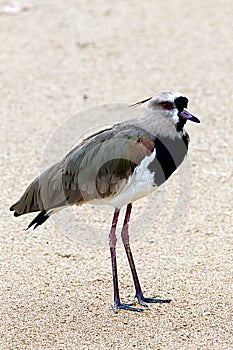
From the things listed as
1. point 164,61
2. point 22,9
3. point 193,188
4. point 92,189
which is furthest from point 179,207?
point 22,9

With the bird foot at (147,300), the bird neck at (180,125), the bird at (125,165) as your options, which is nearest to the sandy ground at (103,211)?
the bird foot at (147,300)

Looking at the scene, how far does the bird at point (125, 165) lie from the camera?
4.08 m

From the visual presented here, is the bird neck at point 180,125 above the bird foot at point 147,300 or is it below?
above

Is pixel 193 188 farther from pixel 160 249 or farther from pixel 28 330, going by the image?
pixel 28 330

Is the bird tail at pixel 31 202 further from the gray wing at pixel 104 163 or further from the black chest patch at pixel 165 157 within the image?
the black chest patch at pixel 165 157

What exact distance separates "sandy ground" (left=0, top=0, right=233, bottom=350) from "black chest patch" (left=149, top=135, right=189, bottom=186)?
79cm

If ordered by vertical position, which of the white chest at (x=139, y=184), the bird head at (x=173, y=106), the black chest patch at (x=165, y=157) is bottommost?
the white chest at (x=139, y=184)

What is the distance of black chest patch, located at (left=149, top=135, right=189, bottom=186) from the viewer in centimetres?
406

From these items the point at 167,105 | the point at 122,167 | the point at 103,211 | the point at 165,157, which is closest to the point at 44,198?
the point at 122,167

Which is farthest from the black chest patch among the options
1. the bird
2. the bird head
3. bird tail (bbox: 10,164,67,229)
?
bird tail (bbox: 10,164,67,229)

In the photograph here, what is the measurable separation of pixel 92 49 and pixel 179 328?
5.14 m

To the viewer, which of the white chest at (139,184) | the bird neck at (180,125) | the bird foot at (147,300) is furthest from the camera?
the bird foot at (147,300)

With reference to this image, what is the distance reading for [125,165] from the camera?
4109 millimetres

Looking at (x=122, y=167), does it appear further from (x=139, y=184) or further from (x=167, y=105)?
(x=167, y=105)
